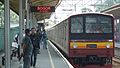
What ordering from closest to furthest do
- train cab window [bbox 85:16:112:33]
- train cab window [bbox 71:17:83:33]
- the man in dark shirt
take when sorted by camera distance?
the man in dark shirt → train cab window [bbox 71:17:83:33] → train cab window [bbox 85:16:112:33]

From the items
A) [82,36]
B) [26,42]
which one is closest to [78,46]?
[82,36]

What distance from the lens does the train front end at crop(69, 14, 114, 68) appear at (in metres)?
20.1

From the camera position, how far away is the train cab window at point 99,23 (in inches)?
810

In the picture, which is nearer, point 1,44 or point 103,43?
point 103,43

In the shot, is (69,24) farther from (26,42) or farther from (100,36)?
(26,42)

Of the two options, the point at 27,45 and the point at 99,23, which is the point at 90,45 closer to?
the point at 99,23

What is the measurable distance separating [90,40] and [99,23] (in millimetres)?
1130

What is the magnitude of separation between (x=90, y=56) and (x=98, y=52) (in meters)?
0.46

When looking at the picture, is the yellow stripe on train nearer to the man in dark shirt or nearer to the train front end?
the train front end

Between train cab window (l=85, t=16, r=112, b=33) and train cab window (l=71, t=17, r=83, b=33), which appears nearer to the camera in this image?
train cab window (l=71, t=17, r=83, b=33)

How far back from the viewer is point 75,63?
67.9 ft

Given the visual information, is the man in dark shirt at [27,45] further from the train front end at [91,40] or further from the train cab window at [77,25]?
the train cab window at [77,25]

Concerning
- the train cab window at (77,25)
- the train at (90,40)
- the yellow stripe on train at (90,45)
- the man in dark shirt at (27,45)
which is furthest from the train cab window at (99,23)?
the man in dark shirt at (27,45)

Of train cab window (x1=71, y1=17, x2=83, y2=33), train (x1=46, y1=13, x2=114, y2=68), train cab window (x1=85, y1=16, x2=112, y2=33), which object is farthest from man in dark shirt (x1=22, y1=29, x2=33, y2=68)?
train cab window (x1=85, y1=16, x2=112, y2=33)
